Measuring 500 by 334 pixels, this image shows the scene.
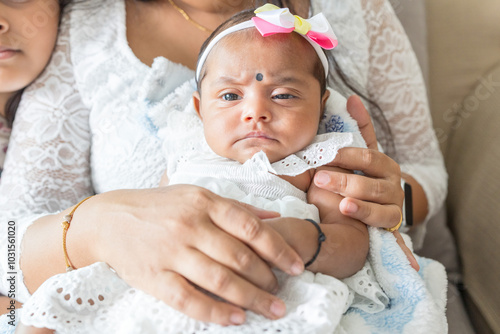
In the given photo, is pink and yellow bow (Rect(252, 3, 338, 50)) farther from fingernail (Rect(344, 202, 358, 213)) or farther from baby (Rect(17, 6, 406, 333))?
fingernail (Rect(344, 202, 358, 213))

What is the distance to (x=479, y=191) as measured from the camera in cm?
146

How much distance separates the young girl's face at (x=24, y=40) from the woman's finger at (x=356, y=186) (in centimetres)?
84

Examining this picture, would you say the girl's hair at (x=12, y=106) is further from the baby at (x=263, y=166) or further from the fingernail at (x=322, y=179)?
the fingernail at (x=322, y=179)

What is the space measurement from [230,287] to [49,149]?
2.46ft

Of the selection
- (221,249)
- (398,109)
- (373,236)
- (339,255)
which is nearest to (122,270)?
(221,249)

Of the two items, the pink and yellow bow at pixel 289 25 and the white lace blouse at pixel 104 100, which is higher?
the pink and yellow bow at pixel 289 25

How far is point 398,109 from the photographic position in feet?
4.75

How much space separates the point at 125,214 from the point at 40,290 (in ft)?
0.63

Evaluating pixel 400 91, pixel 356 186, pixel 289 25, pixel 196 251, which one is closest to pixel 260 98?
pixel 289 25

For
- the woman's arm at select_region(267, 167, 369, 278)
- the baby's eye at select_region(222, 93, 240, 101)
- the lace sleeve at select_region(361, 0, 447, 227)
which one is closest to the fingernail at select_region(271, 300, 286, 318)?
the woman's arm at select_region(267, 167, 369, 278)

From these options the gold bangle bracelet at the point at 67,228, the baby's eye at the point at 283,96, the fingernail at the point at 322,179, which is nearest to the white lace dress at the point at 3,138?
the gold bangle bracelet at the point at 67,228

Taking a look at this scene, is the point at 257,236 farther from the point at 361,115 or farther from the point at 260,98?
the point at 361,115

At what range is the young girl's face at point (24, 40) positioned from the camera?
1.21 m

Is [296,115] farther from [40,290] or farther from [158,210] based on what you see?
[40,290]
